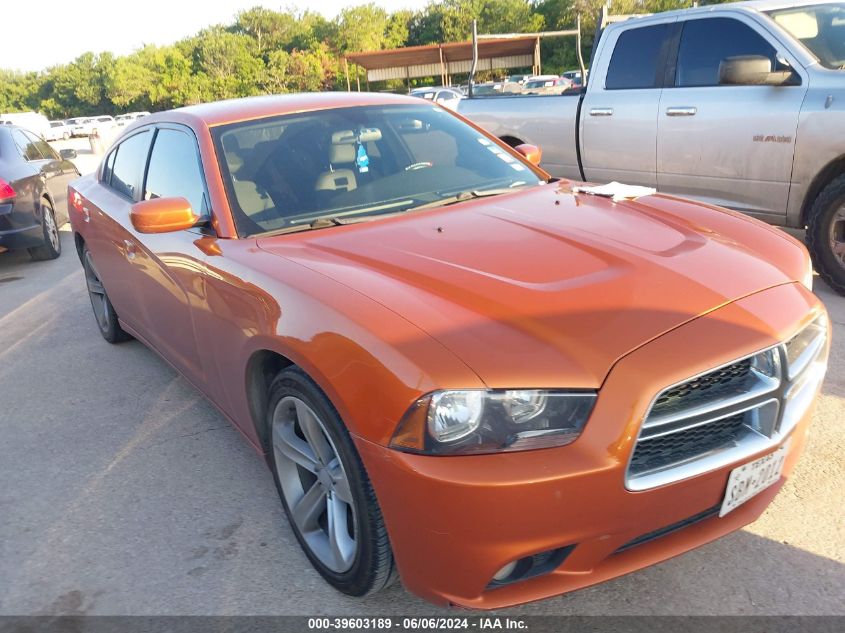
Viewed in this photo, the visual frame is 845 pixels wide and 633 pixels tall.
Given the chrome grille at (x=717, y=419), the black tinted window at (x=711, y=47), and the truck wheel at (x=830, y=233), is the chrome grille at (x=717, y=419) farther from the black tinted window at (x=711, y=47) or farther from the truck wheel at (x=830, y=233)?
the black tinted window at (x=711, y=47)

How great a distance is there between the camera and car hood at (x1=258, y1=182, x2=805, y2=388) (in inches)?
78.2

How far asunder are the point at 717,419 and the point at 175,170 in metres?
2.78

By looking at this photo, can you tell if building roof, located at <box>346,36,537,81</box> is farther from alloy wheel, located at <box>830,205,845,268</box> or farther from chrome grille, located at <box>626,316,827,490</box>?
chrome grille, located at <box>626,316,827,490</box>

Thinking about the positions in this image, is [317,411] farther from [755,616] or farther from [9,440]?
[9,440]

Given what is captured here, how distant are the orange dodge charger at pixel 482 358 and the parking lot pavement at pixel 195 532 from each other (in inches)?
10.9

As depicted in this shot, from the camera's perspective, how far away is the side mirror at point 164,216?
2.98 meters

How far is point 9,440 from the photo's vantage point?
399cm

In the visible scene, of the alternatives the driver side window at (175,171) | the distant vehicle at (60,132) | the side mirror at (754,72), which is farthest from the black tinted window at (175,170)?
the distant vehicle at (60,132)

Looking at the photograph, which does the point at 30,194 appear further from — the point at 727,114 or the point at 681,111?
the point at 727,114

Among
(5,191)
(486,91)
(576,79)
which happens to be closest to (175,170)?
(5,191)

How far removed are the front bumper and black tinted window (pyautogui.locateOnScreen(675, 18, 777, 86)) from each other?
164 inches

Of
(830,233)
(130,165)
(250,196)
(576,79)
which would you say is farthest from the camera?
(576,79)

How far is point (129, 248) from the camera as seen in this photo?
4.02 m

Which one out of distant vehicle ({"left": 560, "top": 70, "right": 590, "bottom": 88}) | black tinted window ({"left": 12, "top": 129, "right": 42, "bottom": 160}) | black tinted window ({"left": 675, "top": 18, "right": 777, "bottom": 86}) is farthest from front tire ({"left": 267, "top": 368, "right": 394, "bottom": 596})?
black tinted window ({"left": 12, "top": 129, "right": 42, "bottom": 160})
